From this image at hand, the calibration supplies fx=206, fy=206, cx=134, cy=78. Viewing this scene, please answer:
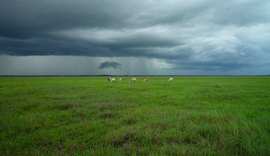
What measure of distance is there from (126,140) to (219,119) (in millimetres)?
4401

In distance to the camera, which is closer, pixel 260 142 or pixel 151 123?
pixel 260 142

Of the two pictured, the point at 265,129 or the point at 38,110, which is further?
the point at 38,110

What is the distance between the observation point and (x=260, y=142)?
6129 mm

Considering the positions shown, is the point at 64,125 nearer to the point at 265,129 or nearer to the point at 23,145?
the point at 23,145

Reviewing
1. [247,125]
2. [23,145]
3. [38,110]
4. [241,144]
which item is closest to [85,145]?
[23,145]

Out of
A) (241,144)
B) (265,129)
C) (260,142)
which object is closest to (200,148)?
(241,144)

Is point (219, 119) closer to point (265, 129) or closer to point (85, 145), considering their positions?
point (265, 129)

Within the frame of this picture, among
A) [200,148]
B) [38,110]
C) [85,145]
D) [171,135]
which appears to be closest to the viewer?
[200,148]

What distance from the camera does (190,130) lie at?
295 inches

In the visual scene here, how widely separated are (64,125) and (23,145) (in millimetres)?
2430

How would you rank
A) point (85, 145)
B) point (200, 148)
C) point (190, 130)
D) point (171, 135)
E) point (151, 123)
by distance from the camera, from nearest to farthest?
point (200, 148) < point (85, 145) < point (171, 135) < point (190, 130) < point (151, 123)

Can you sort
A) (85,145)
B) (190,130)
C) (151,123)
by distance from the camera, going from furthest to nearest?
(151,123)
(190,130)
(85,145)

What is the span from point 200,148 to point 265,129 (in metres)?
3.45

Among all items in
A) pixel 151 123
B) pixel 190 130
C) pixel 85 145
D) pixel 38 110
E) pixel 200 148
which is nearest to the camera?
pixel 200 148
